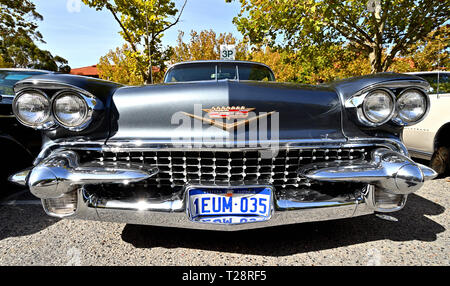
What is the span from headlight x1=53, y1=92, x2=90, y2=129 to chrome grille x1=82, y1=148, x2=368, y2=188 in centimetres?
21

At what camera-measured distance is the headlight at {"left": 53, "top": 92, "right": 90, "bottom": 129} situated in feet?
5.00

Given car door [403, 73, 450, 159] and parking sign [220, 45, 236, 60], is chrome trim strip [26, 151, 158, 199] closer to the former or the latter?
car door [403, 73, 450, 159]

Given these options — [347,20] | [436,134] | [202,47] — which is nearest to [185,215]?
[436,134]

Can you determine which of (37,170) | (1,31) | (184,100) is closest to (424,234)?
(184,100)

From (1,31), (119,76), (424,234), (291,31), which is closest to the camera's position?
(424,234)

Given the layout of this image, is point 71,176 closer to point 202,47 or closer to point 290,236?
point 290,236

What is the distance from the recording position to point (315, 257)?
5.03 feet

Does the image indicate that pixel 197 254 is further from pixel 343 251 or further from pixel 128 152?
pixel 343 251

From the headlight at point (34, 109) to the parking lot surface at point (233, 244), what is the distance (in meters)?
0.84

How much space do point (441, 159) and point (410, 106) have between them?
2214 mm

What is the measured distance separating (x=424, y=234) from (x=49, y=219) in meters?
2.99

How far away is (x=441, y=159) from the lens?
314 cm

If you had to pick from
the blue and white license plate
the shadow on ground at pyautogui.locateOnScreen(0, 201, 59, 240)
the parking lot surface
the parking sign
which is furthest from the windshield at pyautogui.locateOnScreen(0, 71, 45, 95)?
the parking sign

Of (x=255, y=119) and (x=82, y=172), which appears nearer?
(x=82, y=172)
